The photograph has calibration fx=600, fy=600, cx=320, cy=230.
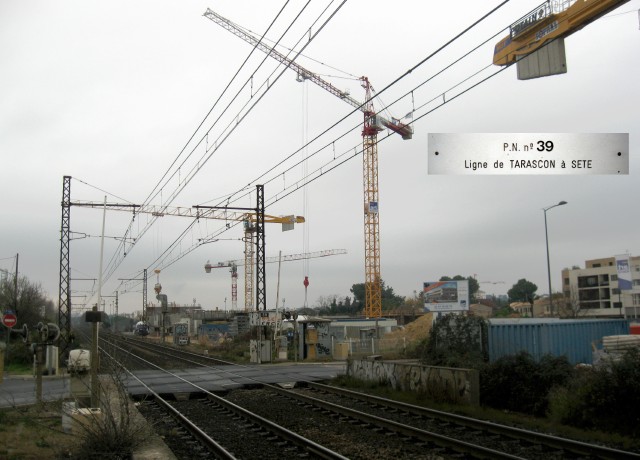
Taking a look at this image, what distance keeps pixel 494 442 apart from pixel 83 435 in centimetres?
770

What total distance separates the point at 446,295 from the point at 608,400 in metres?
17.0

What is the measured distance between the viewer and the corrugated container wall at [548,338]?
1997cm

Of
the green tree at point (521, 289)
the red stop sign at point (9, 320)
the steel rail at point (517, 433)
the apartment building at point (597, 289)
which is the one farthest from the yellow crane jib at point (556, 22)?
the green tree at point (521, 289)

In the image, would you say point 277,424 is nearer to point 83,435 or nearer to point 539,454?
point 83,435

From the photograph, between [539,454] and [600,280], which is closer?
[539,454]

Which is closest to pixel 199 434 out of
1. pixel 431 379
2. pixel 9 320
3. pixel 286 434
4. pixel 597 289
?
pixel 286 434

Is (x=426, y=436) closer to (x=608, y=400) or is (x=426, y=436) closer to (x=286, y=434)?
(x=286, y=434)

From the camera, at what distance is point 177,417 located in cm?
1567

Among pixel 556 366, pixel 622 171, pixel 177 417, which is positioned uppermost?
pixel 622 171

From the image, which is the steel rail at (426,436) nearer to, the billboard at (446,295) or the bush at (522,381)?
the bush at (522,381)

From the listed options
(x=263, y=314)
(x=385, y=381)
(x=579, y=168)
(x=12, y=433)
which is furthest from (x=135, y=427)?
(x=263, y=314)

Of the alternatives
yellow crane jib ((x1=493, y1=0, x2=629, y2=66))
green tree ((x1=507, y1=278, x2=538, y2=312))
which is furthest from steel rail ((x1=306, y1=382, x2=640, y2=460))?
green tree ((x1=507, y1=278, x2=538, y2=312))

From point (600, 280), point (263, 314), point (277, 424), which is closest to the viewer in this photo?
point (277, 424)

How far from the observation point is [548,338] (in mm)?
20609
